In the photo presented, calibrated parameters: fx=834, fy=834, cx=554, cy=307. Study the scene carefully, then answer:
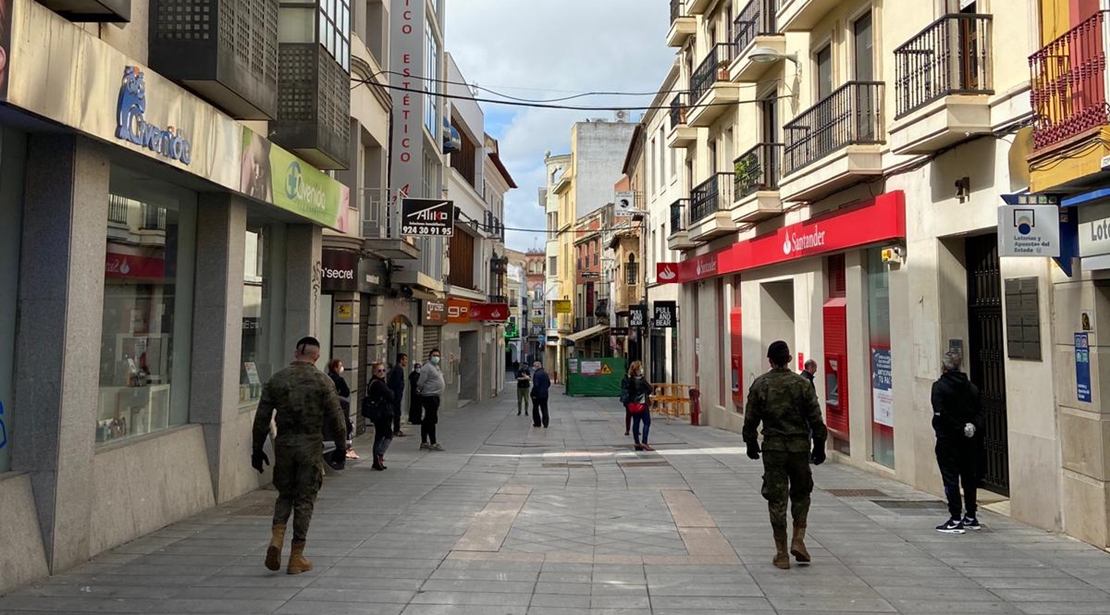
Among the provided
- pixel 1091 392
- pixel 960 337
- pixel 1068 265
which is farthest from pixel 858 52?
pixel 1091 392

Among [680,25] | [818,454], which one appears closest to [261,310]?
[818,454]

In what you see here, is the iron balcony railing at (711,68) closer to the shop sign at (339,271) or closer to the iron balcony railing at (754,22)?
the iron balcony railing at (754,22)

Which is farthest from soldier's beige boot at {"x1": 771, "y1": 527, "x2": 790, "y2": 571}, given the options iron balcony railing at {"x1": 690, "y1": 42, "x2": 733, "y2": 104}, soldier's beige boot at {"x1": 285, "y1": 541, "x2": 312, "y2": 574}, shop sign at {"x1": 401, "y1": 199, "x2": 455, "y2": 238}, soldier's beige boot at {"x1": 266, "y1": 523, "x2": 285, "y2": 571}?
iron balcony railing at {"x1": 690, "y1": 42, "x2": 733, "y2": 104}

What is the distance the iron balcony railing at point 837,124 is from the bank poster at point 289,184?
24.8 ft

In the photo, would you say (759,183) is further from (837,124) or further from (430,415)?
(430,415)

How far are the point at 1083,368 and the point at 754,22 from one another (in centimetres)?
1198

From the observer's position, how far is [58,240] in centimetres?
630

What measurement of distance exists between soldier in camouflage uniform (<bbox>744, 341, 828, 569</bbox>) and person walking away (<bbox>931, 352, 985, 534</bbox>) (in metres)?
2.13

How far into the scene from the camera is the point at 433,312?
80.3 ft

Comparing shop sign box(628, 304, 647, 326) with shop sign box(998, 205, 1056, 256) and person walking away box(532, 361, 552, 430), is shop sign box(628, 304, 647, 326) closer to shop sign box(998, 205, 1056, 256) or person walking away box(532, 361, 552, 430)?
person walking away box(532, 361, 552, 430)

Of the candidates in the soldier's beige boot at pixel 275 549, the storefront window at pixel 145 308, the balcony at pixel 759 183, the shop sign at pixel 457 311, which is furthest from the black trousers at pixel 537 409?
the soldier's beige boot at pixel 275 549

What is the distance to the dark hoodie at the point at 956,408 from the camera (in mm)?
7910

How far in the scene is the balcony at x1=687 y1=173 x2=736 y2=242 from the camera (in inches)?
768

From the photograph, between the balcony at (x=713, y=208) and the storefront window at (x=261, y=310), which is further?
the balcony at (x=713, y=208)
